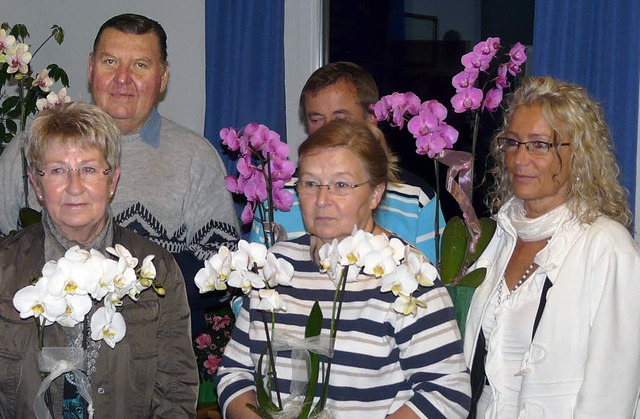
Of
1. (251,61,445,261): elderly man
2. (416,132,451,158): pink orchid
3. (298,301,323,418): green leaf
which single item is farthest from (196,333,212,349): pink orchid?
(298,301,323,418): green leaf

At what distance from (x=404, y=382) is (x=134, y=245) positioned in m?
0.78

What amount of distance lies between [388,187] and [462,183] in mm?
221

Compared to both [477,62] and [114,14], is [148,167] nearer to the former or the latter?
[477,62]

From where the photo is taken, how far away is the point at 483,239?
2537mm

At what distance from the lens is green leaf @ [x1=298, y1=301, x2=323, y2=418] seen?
6.01ft

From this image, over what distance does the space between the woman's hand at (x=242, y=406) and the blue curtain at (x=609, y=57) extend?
2239 millimetres

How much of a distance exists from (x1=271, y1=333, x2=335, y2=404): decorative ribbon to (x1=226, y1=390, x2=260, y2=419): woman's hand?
9.4 inches

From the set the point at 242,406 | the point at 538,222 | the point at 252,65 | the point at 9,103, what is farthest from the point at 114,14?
the point at 242,406

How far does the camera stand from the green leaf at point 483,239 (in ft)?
8.18

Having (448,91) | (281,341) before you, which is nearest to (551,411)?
(281,341)

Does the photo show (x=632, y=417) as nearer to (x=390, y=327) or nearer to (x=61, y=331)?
(x=390, y=327)

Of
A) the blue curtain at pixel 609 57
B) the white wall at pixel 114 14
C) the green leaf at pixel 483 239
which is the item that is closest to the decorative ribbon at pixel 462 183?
the green leaf at pixel 483 239

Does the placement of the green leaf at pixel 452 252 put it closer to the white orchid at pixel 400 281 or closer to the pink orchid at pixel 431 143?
the pink orchid at pixel 431 143

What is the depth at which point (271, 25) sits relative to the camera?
463cm
